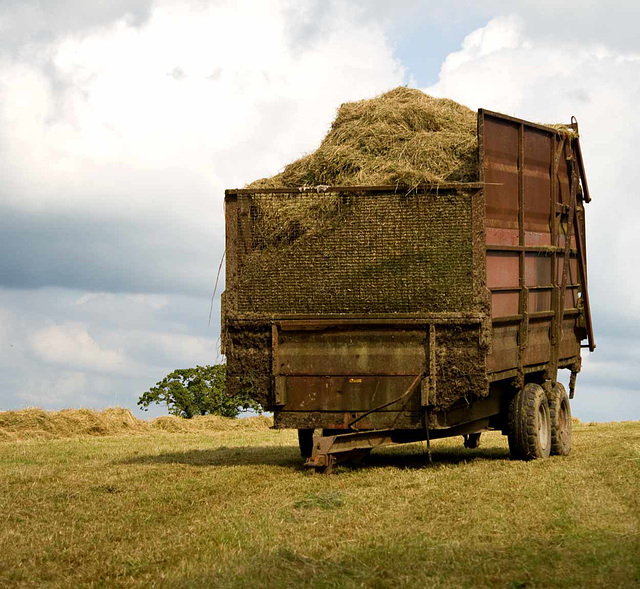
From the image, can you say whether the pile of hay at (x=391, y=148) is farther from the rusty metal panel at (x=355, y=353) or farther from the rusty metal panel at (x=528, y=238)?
the rusty metal panel at (x=355, y=353)

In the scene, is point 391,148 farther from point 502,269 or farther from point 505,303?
point 505,303

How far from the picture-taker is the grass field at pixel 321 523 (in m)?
7.25

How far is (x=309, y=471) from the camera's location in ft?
41.4

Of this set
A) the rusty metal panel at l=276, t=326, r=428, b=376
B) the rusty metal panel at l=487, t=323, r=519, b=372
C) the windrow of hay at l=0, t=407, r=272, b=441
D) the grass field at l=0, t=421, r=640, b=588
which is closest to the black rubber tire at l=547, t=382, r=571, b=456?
the grass field at l=0, t=421, r=640, b=588

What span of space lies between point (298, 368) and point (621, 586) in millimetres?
6680

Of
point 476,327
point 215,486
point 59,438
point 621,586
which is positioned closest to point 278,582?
point 621,586

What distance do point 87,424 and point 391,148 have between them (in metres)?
10.8

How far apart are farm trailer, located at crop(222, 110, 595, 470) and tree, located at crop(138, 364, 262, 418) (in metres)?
13.0

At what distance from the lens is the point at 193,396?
2634 centimetres

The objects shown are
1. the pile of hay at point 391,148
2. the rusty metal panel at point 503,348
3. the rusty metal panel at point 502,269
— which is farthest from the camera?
the pile of hay at point 391,148

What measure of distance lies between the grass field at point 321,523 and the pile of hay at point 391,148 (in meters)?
4.14

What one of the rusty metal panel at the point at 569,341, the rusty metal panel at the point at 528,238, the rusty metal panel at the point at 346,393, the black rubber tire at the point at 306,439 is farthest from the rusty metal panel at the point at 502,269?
the black rubber tire at the point at 306,439

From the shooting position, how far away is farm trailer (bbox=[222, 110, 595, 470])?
12773 mm

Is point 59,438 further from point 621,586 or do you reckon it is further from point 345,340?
point 621,586
